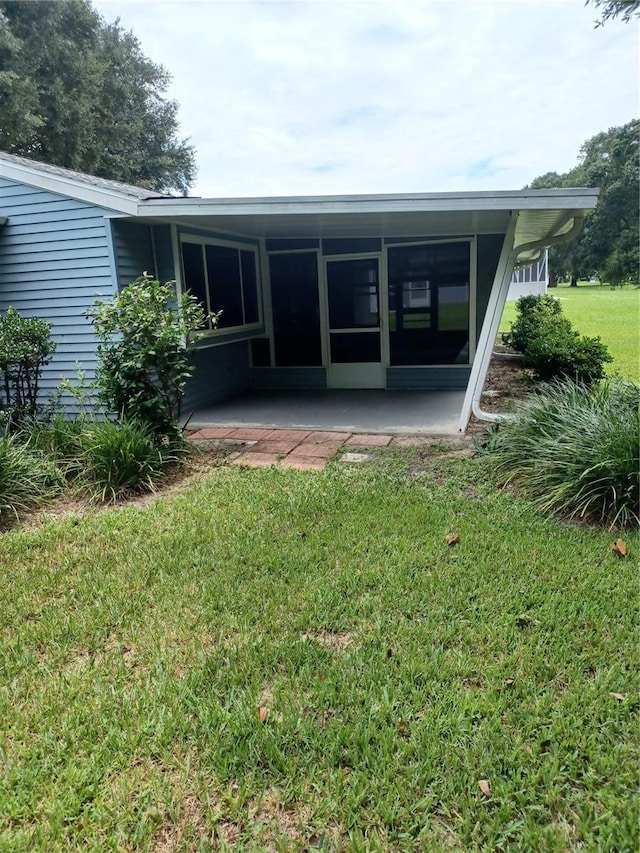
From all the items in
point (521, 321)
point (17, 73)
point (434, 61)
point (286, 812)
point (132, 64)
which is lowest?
point (286, 812)

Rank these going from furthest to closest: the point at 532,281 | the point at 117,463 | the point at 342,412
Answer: the point at 532,281
the point at 342,412
the point at 117,463

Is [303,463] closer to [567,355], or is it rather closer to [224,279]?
[224,279]

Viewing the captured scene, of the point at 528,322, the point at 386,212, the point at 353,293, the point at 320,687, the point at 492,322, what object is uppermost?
the point at 386,212

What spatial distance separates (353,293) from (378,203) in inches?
138

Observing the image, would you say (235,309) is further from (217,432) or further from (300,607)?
(300,607)

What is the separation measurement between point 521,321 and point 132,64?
59.6 ft

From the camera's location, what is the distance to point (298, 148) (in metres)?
16.5

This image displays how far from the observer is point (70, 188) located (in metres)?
6.35

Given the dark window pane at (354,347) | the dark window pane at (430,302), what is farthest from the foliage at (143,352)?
the dark window pane at (430,302)

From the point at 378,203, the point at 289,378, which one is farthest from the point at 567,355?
the point at 289,378

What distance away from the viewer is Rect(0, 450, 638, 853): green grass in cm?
185

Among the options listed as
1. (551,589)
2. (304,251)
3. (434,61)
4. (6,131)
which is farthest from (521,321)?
(6,131)

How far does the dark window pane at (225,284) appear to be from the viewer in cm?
780

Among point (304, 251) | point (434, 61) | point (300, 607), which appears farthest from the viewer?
point (304, 251)
